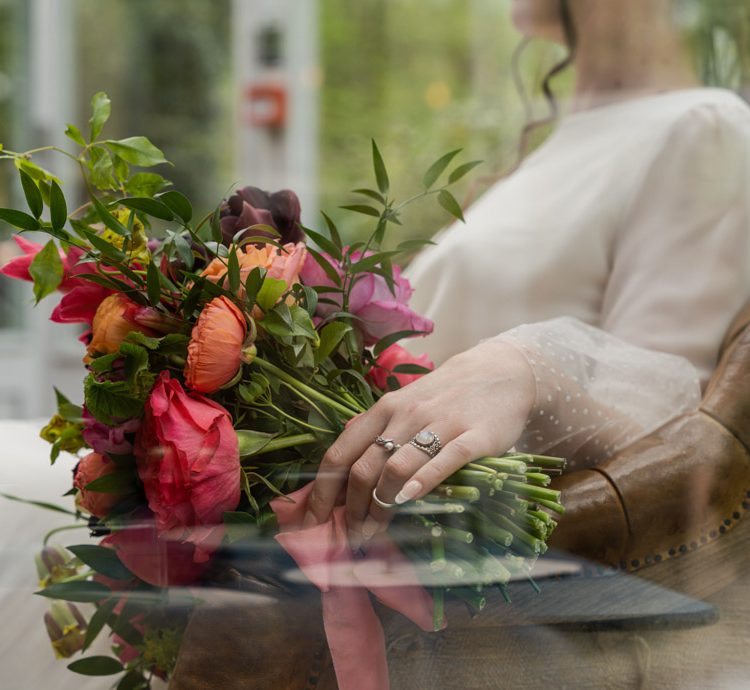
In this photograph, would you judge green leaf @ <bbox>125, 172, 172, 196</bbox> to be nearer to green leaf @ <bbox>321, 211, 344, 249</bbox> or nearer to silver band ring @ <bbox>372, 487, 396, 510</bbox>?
green leaf @ <bbox>321, 211, 344, 249</bbox>

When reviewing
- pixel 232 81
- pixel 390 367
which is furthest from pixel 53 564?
pixel 232 81

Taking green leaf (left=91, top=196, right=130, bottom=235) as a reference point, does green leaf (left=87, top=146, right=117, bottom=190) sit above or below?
above

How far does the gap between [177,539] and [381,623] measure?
144mm

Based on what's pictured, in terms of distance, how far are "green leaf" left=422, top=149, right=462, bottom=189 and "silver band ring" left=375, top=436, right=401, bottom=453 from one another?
0.66 ft

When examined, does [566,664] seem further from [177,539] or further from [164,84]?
[164,84]

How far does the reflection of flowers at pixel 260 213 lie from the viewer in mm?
563

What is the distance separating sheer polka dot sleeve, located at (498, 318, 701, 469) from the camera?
2.10ft

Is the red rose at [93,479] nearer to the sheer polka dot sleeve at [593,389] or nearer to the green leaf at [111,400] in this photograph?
the green leaf at [111,400]

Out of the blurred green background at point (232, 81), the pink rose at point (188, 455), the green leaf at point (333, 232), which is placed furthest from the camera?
the blurred green background at point (232, 81)

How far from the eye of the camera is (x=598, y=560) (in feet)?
2.05

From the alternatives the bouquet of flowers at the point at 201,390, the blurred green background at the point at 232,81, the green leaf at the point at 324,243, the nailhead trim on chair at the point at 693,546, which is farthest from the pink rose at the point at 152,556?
the blurred green background at the point at 232,81

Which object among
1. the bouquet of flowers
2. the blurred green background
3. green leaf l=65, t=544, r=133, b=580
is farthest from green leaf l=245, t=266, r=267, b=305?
the blurred green background

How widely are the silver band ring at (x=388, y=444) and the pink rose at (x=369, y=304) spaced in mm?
87

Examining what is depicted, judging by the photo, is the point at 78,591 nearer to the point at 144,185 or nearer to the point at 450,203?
the point at 144,185
